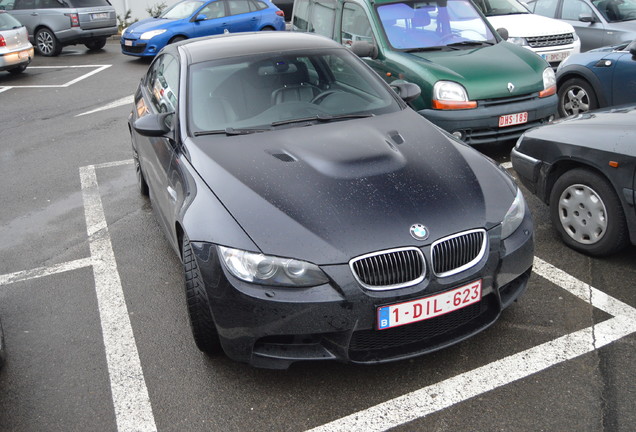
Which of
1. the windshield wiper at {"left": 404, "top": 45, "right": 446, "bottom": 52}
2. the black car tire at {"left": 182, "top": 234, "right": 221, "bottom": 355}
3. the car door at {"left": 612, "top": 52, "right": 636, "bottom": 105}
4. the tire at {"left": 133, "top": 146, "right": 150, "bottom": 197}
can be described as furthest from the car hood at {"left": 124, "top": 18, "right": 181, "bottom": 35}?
the black car tire at {"left": 182, "top": 234, "right": 221, "bottom": 355}

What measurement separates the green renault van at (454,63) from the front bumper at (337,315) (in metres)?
3.35

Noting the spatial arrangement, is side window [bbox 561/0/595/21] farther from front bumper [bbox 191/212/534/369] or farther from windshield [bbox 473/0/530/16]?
front bumper [bbox 191/212/534/369]

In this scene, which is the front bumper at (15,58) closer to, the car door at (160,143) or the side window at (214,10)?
the side window at (214,10)

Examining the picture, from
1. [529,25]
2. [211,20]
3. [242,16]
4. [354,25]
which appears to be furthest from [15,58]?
[529,25]

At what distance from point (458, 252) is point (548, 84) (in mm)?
4300

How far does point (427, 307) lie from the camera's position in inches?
123

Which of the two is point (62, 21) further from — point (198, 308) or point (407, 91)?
point (198, 308)

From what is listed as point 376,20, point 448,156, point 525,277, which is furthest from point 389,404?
point 376,20

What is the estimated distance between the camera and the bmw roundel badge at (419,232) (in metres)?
3.18

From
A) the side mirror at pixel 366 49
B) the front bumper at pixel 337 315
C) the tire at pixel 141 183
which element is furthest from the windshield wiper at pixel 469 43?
the front bumper at pixel 337 315

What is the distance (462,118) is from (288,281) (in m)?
3.92

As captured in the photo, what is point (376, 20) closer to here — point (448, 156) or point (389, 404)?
point (448, 156)

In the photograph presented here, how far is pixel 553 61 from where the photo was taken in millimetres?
9969

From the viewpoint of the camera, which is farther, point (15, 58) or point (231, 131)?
point (15, 58)
